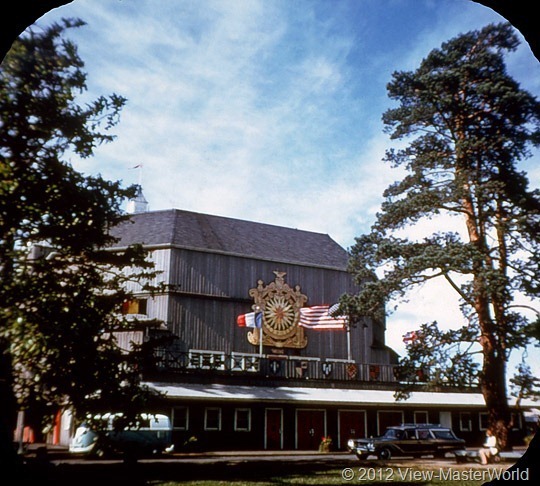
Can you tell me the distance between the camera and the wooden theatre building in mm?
11523

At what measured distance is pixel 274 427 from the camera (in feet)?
69.4

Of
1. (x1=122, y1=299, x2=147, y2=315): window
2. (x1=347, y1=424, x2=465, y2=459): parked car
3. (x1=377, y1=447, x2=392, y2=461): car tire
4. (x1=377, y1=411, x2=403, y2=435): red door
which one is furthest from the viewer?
(x1=377, y1=411, x2=403, y2=435): red door

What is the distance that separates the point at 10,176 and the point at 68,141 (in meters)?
1.22

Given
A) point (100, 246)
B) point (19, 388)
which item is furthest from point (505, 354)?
point (19, 388)

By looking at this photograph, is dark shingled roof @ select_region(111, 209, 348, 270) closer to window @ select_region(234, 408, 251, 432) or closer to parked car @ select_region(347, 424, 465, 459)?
parked car @ select_region(347, 424, 465, 459)

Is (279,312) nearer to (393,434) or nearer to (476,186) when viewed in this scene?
(393,434)

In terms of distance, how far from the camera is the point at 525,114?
910 centimetres

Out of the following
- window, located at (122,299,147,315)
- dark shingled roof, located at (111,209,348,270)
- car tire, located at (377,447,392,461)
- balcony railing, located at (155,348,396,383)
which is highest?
dark shingled roof, located at (111,209,348,270)

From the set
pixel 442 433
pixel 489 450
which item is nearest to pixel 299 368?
pixel 442 433

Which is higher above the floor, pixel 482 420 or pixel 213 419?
pixel 482 420

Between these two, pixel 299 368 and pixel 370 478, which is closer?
pixel 370 478

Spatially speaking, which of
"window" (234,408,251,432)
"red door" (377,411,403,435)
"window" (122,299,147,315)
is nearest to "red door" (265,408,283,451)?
"window" (234,408,251,432)

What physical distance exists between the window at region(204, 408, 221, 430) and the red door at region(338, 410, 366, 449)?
4806 millimetres

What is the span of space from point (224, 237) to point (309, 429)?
477 inches
